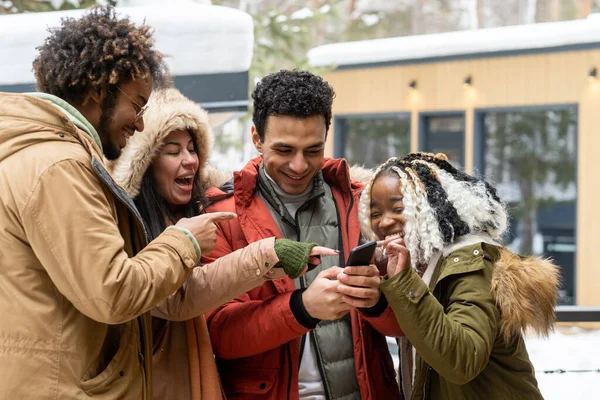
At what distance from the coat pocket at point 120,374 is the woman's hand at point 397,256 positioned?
0.81 metres

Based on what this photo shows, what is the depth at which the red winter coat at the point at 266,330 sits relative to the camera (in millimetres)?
2521

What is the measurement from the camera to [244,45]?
6293 millimetres

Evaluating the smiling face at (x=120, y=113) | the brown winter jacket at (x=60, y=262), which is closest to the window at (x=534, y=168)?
the smiling face at (x=120, y=113)

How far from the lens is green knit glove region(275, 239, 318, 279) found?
2367 mm

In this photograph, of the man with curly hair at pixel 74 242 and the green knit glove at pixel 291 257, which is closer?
the man with curly hair at pixel 74 242

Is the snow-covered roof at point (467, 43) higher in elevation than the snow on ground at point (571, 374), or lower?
higher

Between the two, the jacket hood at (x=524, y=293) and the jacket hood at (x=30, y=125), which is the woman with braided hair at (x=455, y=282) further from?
the jacket hood at (x=30, y=125)

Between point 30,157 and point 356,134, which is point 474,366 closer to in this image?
point 30,157

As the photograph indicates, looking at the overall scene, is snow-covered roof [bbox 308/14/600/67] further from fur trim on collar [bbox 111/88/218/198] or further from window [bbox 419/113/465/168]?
fur trim on collar [bbox 111/88/218/198]

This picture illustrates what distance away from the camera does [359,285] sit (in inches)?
94.4

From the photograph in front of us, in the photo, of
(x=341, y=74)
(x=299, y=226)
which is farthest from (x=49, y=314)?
(x=341, y=74)

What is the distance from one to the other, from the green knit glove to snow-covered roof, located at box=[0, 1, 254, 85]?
396 cm

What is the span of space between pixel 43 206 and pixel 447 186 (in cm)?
136

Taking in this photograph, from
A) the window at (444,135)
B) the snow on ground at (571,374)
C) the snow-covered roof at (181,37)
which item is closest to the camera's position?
the snow on ground at (571,374)
